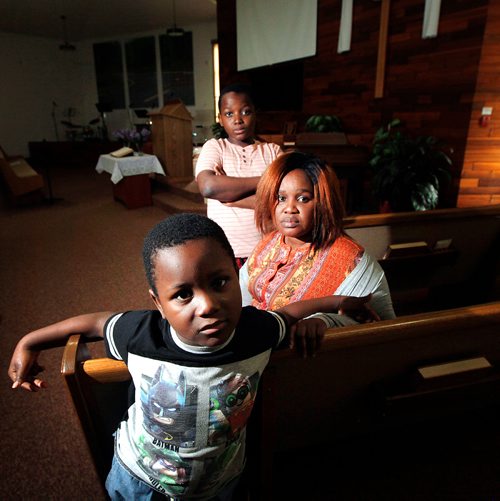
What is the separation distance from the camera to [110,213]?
533 centimetres

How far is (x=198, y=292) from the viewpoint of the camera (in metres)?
0.64

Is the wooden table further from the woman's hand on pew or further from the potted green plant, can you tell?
the woman's hand on pew

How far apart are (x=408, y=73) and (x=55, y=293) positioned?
457 centimetres

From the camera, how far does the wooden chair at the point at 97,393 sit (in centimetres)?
75

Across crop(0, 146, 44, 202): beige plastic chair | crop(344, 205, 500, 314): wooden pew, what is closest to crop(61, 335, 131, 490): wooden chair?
crop(344, 205, 500, 314): wooden pew

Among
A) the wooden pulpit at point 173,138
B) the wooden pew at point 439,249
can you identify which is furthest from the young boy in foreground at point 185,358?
the wooden pulpit at point 173,138

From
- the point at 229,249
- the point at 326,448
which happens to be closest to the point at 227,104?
the point at 229,249

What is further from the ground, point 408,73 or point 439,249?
point 408,73

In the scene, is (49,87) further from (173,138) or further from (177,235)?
(177,235)

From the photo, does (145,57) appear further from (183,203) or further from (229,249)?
(229,249)

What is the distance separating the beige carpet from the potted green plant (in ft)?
8.06

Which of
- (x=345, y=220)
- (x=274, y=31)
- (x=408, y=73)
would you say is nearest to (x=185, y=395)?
(x=345, y=220)

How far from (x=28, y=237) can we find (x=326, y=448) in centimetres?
415

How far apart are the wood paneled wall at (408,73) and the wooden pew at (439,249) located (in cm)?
246
